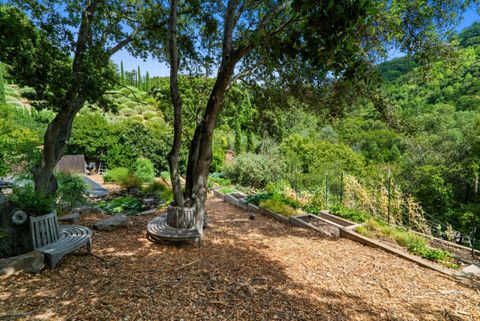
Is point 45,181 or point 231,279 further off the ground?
point 45,181

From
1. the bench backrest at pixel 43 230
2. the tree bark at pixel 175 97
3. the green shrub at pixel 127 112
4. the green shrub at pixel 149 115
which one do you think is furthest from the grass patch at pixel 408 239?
the green shrub at pixel 127 112

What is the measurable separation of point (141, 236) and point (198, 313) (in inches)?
104

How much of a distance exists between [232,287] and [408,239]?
11.6 ft

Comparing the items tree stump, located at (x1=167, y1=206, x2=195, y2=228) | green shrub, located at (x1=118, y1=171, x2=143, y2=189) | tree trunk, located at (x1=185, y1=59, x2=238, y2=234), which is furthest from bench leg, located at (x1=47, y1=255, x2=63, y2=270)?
green shrub, located at (x1=118, y1=171, x2=143, y2=189)

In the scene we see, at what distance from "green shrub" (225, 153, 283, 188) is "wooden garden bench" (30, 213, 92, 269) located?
29.7 feet

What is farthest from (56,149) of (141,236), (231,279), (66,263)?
(231,279)

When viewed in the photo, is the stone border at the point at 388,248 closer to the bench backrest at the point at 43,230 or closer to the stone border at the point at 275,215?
the stone border at the point at 275,215

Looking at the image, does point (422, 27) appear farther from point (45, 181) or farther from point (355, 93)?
point (45, 181)

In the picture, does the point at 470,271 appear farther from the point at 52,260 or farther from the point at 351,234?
the point at 52,260

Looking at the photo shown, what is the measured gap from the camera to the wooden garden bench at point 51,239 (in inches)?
108

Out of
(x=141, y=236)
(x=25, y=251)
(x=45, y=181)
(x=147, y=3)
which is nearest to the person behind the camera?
(x=25, y=251)

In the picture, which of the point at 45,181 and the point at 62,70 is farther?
the point at 45,181

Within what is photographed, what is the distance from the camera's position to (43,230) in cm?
287

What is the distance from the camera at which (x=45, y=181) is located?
16.7 ft
